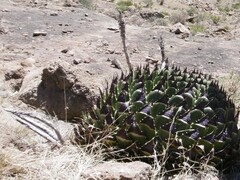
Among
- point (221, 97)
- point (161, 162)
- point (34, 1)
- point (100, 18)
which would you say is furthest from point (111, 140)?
point (34, 1)

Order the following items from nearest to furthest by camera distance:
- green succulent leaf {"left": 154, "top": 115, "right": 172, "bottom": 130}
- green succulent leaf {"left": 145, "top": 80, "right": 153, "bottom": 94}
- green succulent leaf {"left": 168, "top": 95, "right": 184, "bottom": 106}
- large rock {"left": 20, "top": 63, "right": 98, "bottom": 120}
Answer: green succulent leaf {"left": 154, "top": 115, "right": 172, "bottom": 130}
green succulent leaf {"left": 168, "top": 95, "right": 184, "bottom": 106}
green succulent leaf {"left": 145, "top": 80, "right": 153, "bottom": 94}
large rock {"left": 20, "top": 63, "right": 98, "bottom": 120}

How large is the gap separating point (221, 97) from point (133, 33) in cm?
666

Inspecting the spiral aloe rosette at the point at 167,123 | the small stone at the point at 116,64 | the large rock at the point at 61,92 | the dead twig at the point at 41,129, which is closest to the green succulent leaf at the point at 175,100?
the spiral aloe rosette at the point at 167,123

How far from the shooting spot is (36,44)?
823cm

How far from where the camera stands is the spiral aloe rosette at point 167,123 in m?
3.31

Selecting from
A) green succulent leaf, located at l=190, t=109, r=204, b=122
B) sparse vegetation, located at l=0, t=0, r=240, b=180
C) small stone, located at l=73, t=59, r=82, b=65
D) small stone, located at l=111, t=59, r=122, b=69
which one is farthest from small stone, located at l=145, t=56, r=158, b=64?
green succulent leaf, located at l=190, t=109, r=204, b=122

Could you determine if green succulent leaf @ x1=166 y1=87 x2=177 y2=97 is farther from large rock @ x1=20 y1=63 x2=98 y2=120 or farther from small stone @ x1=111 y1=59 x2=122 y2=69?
small stone @ x1=111 y1=59 x2=122 y2=69

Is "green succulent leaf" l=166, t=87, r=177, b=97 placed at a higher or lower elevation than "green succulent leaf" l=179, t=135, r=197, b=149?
higher

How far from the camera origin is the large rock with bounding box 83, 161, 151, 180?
2.96 meters

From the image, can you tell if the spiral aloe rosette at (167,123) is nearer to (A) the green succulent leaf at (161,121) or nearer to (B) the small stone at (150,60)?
(A) the green succulent leaf at (161,121)

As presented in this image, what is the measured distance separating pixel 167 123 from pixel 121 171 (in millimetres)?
502

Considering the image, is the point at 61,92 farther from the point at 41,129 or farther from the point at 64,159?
the point at 64,159

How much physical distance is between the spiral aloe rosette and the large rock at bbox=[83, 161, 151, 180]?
0.20m

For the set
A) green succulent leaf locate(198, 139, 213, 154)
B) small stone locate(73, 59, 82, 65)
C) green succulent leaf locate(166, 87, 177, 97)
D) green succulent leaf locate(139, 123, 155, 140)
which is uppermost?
green succulent leaf locate(166, 87, 177, 97)
